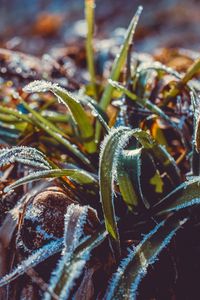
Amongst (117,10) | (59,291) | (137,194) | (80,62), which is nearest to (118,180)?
(137,194)

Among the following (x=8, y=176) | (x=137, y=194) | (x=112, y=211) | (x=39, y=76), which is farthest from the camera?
(x=39, y=76)

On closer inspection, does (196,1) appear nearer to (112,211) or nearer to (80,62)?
(80,62)

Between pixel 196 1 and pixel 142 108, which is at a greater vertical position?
pixel 142 108

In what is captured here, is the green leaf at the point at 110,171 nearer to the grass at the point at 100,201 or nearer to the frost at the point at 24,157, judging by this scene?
the grass at the point at 100,201

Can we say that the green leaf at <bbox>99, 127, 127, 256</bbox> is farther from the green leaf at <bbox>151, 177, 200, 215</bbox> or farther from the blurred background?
the blurred background

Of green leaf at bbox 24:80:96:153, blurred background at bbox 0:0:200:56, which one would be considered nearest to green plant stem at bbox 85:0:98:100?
green leaf at bbox 24:80:96:153

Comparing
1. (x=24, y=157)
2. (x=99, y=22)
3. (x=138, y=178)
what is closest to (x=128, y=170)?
(x=138, y=178)
